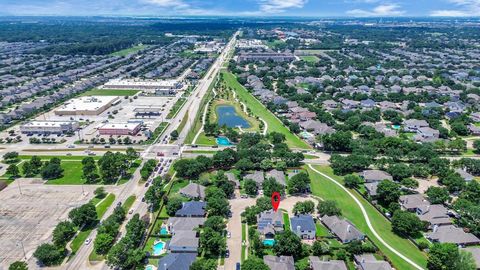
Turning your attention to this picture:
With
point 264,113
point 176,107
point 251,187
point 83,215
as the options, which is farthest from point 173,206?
point 176,107

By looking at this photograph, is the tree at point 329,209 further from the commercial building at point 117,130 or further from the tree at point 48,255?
the commercial building at point 117,130

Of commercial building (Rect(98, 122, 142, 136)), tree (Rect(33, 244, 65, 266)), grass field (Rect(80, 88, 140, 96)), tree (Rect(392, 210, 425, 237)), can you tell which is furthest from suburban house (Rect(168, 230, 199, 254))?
grass field (Rect(80, 88, 140, 96))

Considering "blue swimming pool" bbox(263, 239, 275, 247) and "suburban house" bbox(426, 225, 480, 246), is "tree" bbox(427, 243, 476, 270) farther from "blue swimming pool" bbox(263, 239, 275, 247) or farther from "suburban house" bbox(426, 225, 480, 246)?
"blue swimming pool" bbox(263, 239, 275, 247)

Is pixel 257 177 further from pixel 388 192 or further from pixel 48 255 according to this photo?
pixel 48 255

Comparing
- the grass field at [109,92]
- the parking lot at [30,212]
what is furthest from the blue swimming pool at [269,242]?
the grass field at [109,92]

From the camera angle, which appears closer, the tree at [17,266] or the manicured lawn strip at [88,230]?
the tree at [17,266]
